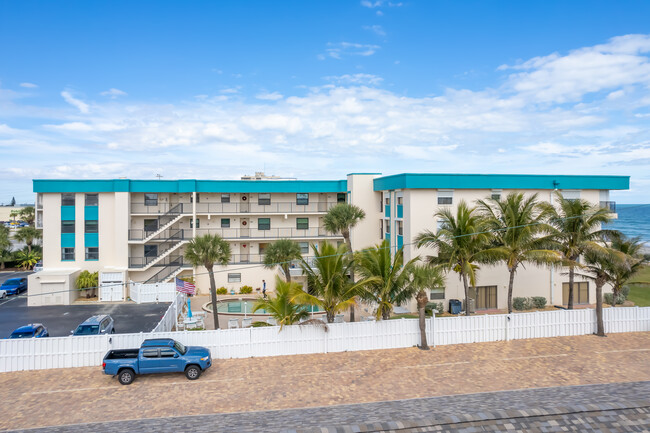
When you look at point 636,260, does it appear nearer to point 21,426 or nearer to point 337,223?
point 337,223

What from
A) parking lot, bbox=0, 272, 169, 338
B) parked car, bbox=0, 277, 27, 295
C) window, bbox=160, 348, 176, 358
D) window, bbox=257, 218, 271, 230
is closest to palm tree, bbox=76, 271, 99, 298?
parking lot, bbox=0, 272, 169, 338

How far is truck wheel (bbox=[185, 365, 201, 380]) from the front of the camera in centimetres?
1491

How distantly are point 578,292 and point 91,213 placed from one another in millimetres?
36280

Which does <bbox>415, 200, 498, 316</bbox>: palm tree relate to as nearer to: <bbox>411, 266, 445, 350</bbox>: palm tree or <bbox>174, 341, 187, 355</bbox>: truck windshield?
<bbox>411, 266, 445, 350</bbox>: palm tree

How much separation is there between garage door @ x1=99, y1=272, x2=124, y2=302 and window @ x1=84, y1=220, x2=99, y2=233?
157 inches

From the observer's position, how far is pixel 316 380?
14602 millimetres

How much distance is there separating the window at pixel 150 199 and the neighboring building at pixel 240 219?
0.08m

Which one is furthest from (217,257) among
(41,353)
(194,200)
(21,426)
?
(194,200)

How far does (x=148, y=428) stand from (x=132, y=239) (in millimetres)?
26940

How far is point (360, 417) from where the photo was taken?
984cm

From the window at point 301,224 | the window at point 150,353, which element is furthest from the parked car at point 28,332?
the window at point 301,224

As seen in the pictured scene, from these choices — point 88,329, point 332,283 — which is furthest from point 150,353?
point 88,329

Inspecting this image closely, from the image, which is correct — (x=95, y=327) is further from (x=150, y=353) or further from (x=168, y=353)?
(x=168, y=353)

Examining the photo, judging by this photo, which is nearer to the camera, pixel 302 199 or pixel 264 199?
pixel 264 199
